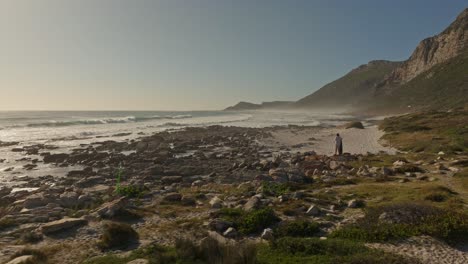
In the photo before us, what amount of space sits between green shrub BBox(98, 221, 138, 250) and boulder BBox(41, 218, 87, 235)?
89.4 inches

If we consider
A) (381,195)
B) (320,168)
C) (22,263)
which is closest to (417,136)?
(320,168)

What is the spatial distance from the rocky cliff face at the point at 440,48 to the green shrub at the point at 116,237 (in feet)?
401

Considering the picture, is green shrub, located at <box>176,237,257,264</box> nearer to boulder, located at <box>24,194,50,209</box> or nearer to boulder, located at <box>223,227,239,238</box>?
boulder, located at <box>223,227,239,238</box>

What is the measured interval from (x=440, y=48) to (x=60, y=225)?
135 meters

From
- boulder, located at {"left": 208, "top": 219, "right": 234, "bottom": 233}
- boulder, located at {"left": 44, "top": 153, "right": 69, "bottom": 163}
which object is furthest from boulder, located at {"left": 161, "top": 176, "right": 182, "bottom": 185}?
boulder, located at {"left": 44, "top": 153, "right": 69, "bottom": 163}

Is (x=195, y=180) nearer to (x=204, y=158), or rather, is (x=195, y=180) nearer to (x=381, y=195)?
(x=204, y=158)

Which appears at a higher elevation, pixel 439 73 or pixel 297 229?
pixel 439 73

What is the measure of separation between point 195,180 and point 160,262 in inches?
537

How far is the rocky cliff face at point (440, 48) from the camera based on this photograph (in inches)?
4277

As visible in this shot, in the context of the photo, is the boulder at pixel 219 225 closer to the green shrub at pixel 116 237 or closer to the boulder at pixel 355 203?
the green shrub at pixel 116 237

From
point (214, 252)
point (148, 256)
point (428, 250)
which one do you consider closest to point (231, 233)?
point (214, 252)

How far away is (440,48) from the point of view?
390 ft

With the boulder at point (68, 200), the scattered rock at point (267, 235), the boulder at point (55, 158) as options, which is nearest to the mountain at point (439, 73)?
the boulder at point (55, 158)

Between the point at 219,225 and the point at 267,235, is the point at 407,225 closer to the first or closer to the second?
the point at 267,235
